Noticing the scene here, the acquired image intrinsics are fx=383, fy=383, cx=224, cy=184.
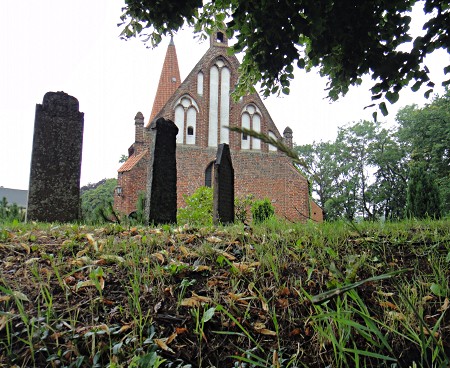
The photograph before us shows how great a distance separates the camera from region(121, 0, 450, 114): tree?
11.7 ft

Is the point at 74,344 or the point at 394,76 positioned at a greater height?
the point at 394,76

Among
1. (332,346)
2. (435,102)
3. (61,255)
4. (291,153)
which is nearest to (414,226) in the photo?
(332,346)

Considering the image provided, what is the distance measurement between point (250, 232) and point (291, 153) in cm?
271

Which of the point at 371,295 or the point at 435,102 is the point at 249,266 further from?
the point at 435,102

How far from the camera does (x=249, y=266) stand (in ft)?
8.37

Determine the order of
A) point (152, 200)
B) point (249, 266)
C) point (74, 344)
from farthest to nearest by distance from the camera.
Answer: point (152, 200), point (249, 266), point (74, 344)

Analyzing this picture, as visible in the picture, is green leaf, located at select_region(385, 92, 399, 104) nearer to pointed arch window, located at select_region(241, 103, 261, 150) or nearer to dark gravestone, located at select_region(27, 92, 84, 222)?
dark gravestone, located at select_region(27, 92, 84, 222)

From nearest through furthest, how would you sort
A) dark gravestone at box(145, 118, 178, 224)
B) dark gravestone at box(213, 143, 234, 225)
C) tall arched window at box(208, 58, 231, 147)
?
dark gravestone at box(145, 118, 178, 224) → dark gravestone at box(213, 143, 234, 225) → tall arched window at box(208, 58, 231, 147)

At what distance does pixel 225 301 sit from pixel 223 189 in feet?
14.2

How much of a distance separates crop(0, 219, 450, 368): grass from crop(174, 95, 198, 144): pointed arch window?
14.9 metres

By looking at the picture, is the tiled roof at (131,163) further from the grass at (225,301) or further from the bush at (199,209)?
the grass at (225,301)

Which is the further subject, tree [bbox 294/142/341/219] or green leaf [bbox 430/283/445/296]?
tree [bbox 294/142/341/219]

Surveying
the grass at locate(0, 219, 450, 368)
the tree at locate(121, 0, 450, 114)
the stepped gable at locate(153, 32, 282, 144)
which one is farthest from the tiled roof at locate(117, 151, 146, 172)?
the grass at locate(0, 219, 450, 368)

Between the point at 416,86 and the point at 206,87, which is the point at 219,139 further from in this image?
the point at 416,86
